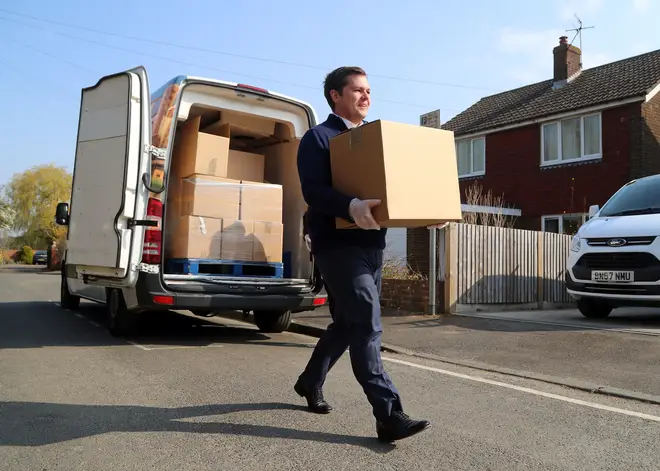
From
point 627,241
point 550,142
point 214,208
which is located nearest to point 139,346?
point 214,208

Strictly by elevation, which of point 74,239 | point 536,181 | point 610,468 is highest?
point 536,181

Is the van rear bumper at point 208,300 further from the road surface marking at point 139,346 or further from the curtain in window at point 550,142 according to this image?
the curtain in window at point 550,142

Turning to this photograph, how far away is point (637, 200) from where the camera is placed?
8820 millimetres

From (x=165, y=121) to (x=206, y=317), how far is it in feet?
14.3

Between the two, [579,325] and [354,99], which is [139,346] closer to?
[354,99]

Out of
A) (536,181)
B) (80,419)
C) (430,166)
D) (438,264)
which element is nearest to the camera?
(430,166)

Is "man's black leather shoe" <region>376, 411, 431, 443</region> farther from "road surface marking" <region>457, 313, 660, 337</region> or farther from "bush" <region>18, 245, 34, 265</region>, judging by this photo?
"bush" <region>18, 245, 34, 265</region>

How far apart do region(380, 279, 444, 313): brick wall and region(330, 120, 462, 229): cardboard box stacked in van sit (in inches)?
245

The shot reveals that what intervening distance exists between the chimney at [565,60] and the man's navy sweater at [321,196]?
20.2 m

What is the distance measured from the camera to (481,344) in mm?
6949

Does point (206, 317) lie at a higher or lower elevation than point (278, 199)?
lower

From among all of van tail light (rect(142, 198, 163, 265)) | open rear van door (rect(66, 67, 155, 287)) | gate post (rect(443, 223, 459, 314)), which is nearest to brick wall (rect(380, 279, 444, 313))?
gate post (rect(443, 223, 459, 314))

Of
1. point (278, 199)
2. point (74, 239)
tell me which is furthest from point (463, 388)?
point (74, 239)

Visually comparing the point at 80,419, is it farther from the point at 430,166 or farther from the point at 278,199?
the point at 278,199
